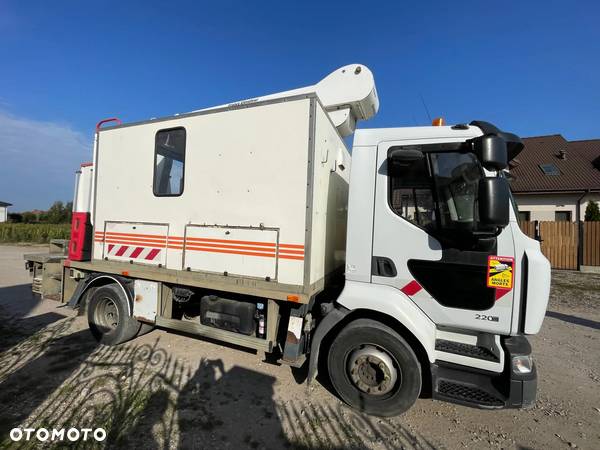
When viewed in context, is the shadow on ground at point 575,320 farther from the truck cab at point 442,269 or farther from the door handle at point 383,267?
the door handle at point 383,267

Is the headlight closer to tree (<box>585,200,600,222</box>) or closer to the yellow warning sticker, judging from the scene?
the yellow warning sticker

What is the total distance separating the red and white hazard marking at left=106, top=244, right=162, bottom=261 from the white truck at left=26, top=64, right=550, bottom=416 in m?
0.02

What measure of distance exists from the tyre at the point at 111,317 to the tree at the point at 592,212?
64.3 feet

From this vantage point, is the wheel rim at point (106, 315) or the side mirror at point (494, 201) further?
the wheel rim at point (106, 315)

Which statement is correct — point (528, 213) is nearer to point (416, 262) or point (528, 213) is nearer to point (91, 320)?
point (416, 262)

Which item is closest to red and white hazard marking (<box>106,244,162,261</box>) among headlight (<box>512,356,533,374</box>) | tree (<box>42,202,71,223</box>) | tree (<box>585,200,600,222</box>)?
headlight (<box>512,356,533,374</box>)

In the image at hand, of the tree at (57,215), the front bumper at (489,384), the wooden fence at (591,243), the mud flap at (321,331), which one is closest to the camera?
the front bumper at (489,384)

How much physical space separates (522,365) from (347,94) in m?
3.41

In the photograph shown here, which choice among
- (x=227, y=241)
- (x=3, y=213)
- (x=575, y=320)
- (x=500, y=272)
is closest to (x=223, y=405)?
(x=227, y=241)

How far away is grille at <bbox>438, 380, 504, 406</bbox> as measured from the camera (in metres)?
2.57

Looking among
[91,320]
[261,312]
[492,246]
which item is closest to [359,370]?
[261,312]

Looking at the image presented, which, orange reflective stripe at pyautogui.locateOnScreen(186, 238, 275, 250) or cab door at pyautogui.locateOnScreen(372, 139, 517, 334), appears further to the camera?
orange reflective stripe at pyautogui.locateOnScreen(186, 238, 275, 250)

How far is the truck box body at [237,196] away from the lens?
3.01m

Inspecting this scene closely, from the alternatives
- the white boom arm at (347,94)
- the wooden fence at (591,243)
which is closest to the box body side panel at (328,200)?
the white boom arm at (347,94)
